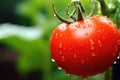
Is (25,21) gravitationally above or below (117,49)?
below

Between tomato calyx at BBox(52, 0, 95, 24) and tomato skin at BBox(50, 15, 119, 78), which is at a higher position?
tomato calyx at BBox(52, 0, 95, 24)

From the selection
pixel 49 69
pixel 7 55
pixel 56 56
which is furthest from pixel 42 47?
pixel 7 55

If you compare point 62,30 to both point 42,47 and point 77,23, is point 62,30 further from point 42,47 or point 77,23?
point 42,47

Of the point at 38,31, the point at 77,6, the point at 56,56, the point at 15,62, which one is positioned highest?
the point at 77,6

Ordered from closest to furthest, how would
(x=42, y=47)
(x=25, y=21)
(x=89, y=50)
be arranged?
1. (x=89, y=50)
2. (x=42, y=47)
3. (x=25, y=21)

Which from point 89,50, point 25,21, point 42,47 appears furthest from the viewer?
point 25,21

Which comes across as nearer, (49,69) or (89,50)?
(89,50)

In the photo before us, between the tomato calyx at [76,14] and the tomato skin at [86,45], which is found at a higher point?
the tomato calyx at [76,14]
